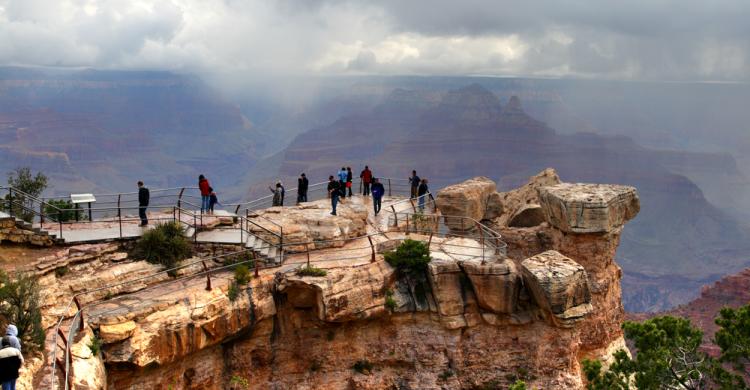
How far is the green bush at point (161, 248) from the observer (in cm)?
2459

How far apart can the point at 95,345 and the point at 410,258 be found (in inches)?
479

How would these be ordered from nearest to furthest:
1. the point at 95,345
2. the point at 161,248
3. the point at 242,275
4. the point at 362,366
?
the point at 95,345 < the point at 242,275 < the point at 161,248 < the point at 362,366

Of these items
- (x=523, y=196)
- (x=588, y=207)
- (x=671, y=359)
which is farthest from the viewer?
(x=523, y=196)

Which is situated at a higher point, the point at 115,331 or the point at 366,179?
the point at 366,179

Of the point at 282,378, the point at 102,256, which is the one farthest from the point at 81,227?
the point at 282,378

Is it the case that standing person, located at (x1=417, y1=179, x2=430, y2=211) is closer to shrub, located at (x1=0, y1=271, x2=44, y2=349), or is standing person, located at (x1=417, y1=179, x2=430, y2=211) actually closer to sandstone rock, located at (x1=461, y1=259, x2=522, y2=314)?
sandstone rock, located at (x1=461, y1=259, x2=522, y2=314)

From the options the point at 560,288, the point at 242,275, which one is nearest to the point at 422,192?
the point at 560,288

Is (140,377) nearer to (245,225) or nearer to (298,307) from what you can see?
(298,307)

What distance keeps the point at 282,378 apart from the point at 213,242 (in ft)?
19.8

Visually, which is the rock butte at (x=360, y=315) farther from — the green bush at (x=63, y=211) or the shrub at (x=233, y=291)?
the green bush at (x=63, y=211)

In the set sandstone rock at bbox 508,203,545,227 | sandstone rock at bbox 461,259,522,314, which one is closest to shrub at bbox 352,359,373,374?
sandstone rock at bbox 461,259,522,314

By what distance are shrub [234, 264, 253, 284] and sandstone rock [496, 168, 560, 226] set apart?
1773 centimetres

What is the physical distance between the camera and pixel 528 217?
36.4 meters

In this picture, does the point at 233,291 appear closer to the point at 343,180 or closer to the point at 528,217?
the point at 343,180
